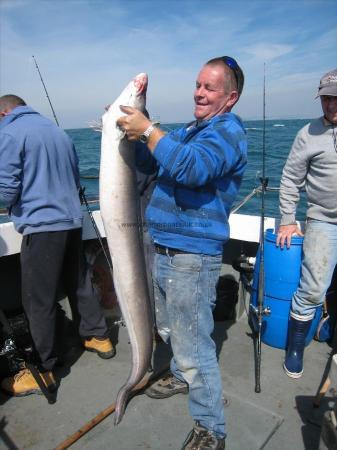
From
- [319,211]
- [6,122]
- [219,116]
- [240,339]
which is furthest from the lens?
[240,339]

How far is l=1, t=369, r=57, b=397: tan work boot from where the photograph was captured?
3.52m

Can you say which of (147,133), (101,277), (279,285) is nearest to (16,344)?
(101,277)

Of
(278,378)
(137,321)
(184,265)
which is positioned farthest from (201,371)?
(278,378)

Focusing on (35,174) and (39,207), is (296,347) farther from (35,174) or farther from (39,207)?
(35,174)

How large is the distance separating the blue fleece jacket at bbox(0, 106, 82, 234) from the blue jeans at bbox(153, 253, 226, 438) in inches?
45.9

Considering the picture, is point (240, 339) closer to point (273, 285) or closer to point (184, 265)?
point (273, 285)

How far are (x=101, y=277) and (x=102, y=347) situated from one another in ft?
3.85

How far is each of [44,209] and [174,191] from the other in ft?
4.58

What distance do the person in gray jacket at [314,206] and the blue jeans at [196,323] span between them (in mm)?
1393

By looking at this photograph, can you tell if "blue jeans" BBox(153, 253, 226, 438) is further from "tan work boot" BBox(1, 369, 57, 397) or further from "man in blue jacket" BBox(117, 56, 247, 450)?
"tan work boot" BBox(1, 369, 57, 397)

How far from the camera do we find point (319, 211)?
143 inches

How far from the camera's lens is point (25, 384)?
3.54 m

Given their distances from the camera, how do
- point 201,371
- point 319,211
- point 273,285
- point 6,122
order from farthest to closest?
1. point 273,285
2. point 319,211
3. point 6,122
4. point 201,371

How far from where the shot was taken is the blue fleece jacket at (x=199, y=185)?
2.18m
